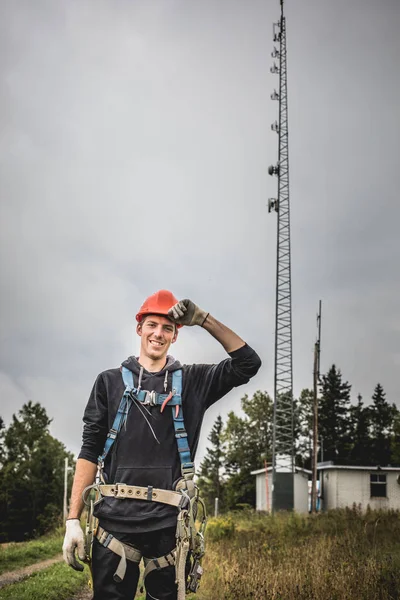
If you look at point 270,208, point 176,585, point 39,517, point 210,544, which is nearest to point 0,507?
point 39,517

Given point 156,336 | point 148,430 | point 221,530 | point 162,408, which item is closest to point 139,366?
point 156,336

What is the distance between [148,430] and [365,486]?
3756cm

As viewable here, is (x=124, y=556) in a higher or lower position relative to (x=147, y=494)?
lower

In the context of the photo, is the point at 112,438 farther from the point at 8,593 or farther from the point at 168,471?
the point at 8,593

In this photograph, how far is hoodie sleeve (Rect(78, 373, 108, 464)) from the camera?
400cm

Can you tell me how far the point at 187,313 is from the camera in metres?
3.90

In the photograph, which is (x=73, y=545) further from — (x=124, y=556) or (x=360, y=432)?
(x=360, y=432)

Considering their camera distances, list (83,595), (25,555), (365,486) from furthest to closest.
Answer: (365,486) < (25,555) < (83,595)

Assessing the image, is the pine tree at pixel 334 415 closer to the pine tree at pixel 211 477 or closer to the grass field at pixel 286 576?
the pine tree at pixel 211 477

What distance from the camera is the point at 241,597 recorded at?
24.7 ft

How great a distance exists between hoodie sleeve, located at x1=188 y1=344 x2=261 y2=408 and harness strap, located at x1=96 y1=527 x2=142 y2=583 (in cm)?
104

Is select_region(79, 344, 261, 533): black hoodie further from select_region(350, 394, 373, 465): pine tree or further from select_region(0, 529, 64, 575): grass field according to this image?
select_region(350, 394, 373, 465): pine tree

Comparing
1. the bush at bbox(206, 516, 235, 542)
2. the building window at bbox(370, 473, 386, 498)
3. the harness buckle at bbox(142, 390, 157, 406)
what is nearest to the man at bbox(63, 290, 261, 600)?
the harness buckle at bbox(142, 390, 157, 406)

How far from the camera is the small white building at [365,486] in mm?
37500
